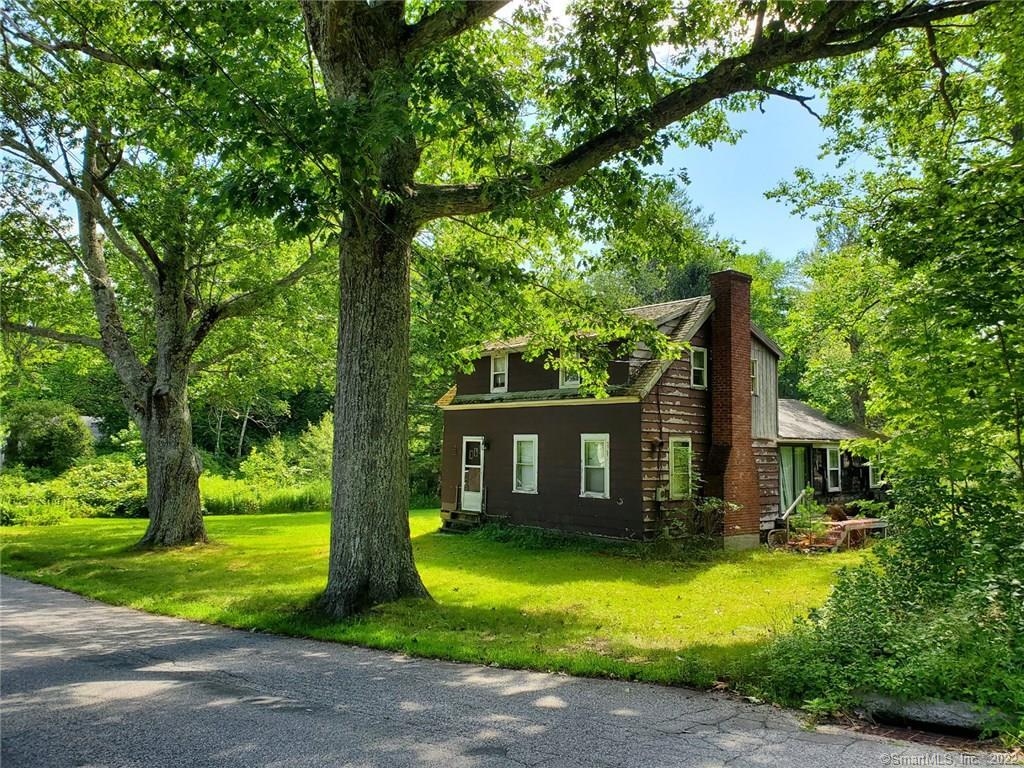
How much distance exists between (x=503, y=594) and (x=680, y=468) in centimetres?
809

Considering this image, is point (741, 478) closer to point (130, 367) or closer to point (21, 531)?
point (130, 367)

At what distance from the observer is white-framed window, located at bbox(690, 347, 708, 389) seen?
18.1m

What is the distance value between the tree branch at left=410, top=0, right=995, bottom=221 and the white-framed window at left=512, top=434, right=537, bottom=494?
11.1m

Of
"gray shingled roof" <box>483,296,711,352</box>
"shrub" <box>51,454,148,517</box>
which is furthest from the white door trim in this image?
"shrub" <box>51,454,148,517</box>

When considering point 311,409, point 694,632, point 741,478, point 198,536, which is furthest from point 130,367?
point 311,409

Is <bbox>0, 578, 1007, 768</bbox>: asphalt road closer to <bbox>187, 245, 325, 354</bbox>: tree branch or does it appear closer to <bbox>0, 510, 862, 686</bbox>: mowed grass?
<bbox>0, 510, 862, 686</bbox>: mowed grass

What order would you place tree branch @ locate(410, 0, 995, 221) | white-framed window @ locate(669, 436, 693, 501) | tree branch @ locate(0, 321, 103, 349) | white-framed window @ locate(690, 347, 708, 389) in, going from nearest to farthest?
tree branch @ locate(410, 0, 995, 221) < tree branch @ locate(0, 321, 103, 349) < white-framed window @ locate(669, 436, 693, 501) < white-framed window @ locate(690, 347, 708, 389)

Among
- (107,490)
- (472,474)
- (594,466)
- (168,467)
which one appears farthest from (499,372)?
(107,490)

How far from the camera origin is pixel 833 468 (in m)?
23.3

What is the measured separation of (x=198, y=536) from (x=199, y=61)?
11.9m

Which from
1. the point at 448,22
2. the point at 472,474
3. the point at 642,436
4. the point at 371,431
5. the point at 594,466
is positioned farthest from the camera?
the point at 472,474

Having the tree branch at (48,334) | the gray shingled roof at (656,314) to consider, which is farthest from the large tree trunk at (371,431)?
the tree branch at (48,334)

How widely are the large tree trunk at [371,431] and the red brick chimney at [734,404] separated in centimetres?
1114

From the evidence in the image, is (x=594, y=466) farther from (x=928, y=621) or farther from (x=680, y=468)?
(x=928, y=621)
